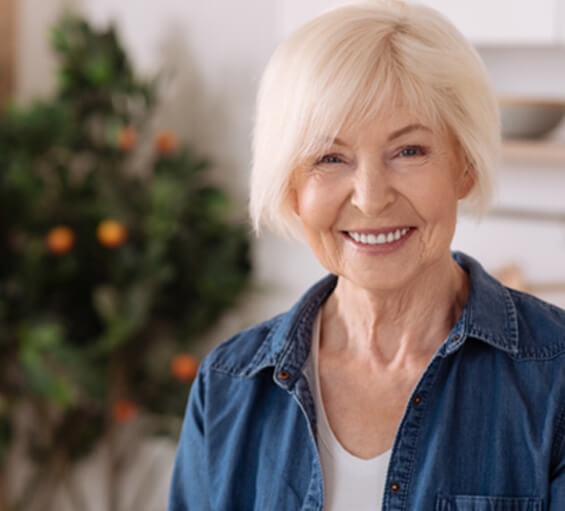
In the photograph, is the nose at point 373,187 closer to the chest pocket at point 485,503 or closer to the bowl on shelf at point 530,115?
the chest pocket at point 485,503

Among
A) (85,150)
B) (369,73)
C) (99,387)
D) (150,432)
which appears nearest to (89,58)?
(85,150)

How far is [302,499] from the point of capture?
3.79 feet

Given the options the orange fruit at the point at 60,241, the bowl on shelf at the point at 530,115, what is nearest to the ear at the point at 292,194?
the bowl on shelf at the point at 530,115

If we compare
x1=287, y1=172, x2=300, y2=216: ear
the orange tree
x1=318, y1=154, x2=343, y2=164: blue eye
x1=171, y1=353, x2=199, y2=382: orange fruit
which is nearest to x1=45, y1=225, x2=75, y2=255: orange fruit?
the orange tree

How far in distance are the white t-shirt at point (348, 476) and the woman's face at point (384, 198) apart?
0.24 meters

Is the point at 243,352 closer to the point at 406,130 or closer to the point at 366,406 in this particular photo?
the point at 366,406

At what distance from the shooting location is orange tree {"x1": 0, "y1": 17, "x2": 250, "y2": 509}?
2.48m

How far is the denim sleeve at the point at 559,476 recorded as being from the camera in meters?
1.03

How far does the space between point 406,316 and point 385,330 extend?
40 millimetres

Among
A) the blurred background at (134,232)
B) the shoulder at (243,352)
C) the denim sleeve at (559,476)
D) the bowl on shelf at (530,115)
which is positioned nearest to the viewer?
the denim sleeve at (559,476)

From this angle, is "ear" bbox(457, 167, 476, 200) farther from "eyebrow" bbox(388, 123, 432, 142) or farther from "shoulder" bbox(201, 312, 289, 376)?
"shoulder" bbox(201, 312, 289, 376)

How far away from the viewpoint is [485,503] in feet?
3.48

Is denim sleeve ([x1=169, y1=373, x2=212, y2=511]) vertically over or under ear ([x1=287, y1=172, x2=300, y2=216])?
under

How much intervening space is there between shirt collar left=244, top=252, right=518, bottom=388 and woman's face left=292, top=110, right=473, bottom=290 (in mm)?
92
